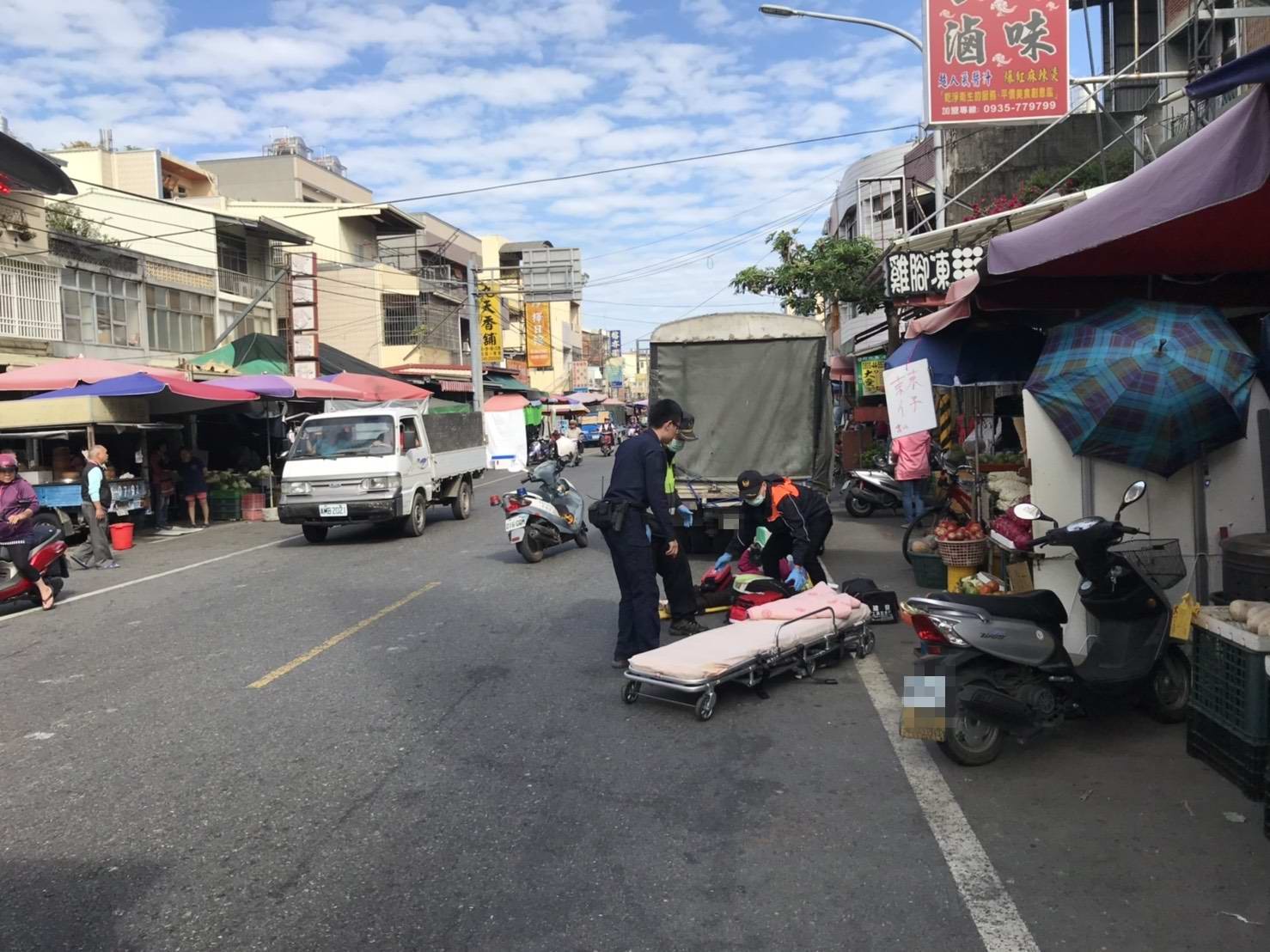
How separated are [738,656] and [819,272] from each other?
16.8m

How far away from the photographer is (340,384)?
22.6m

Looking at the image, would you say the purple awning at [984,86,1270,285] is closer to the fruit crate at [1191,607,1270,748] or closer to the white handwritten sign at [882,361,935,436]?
the white handwritten sign at [882,361,935,436]

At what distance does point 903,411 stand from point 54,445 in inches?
533

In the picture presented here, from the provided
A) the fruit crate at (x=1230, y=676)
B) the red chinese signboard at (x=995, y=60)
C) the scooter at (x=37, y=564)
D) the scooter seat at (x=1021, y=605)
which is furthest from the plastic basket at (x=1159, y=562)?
the scooter at (x=37, y=564)

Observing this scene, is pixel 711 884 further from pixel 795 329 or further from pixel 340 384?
pixel 340 384

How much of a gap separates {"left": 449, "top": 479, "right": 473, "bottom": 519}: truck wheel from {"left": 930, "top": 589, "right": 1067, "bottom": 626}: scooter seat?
531 inches

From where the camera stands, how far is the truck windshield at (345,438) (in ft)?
49.4

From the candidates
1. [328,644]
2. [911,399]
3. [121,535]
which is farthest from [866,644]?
[121,535]

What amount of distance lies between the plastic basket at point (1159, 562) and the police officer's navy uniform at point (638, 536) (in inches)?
116

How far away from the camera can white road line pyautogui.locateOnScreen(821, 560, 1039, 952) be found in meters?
3.36

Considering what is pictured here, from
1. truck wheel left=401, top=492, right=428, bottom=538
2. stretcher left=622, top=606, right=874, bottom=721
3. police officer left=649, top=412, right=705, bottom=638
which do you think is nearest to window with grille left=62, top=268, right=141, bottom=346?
truck wheel left=401, top=492, right=428, bottom=538

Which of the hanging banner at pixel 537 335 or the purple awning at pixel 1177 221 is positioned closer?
the purple awning at pixel 1177 221

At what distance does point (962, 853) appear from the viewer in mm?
3996

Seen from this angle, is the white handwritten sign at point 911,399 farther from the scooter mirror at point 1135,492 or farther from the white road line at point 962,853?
the white road line at point 962,853
